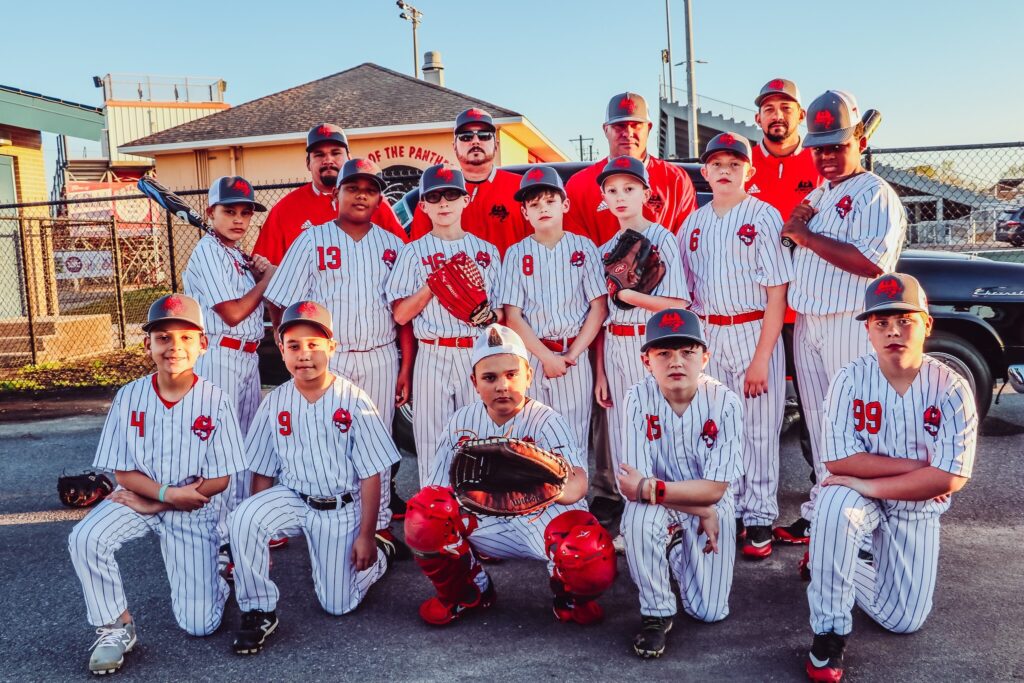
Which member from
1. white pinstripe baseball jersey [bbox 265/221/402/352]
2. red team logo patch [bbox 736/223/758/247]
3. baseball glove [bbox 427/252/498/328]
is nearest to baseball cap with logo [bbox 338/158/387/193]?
white pinstripe baseball jersey [bbox 265/221/402/352]

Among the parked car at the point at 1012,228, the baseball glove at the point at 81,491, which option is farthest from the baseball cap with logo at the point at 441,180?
the parked car at the point at 1012,228

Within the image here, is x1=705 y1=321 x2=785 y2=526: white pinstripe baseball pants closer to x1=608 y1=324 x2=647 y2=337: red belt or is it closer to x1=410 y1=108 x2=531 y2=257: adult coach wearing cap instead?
x1=608 y1=324 x2=647 y2=337: red belt

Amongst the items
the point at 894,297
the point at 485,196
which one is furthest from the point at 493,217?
the point at 894,297

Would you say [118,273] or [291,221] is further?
[118,273]

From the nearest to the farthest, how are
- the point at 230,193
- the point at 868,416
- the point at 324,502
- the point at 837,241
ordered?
the point at 868,416, the point at 324,502, the point at 837,241, the point at 230,193

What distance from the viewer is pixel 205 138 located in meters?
18.3

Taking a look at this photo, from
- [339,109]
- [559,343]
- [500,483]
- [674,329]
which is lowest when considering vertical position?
[500,483]

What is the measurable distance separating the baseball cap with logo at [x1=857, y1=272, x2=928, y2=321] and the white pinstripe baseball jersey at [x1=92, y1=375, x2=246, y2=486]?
102 inches

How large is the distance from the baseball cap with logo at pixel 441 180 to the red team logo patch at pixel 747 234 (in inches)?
53.2

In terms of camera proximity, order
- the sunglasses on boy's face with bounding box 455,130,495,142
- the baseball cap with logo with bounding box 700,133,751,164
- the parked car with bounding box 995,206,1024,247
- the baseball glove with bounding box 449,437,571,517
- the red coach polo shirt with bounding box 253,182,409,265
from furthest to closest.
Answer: the parked car with bounding box 995,206,1024,247 → the red coach polo shirt with bounding box 253,182,409,265 → the sunglasses on boy's face with bounding box 455,130,495,142 → the baseball cap with logo with bounding box 700,133,751,164 → the baseball glove with bounding box 449,437,571,517

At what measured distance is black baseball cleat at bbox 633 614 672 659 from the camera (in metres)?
2.87

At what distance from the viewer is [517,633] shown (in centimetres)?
313

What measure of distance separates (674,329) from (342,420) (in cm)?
147

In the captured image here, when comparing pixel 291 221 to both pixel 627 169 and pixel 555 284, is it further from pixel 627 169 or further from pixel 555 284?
pixel 627 169
